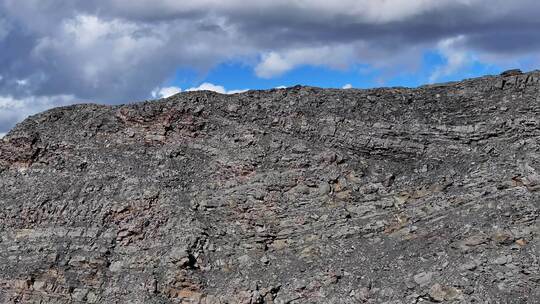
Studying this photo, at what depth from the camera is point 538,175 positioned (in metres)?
19.1

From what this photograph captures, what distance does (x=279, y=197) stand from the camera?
69.6 ft

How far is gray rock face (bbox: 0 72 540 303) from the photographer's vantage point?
18672 mm

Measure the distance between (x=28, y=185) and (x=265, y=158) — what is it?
348 inches

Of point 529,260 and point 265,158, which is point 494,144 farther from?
point 265,158

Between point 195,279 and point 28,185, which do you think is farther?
point 28,185

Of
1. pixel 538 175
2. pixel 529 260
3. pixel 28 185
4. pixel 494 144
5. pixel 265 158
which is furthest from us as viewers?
pixel 28 185

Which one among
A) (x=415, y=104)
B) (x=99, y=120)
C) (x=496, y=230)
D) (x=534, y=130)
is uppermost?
(x=99, y=120)

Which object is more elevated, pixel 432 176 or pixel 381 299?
pixel 432 176

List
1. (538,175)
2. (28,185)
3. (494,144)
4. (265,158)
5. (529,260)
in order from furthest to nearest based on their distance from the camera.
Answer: (28,185) < (265,158) < (494,144) < (538,175) < (529,260)

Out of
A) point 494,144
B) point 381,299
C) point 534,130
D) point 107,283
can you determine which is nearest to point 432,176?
point 494,144

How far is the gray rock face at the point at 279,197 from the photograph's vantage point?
735 inches

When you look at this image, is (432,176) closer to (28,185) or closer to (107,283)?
(107,283)

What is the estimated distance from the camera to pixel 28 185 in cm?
2364

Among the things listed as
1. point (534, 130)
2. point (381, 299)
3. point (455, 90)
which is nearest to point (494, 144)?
point (534, 130)
